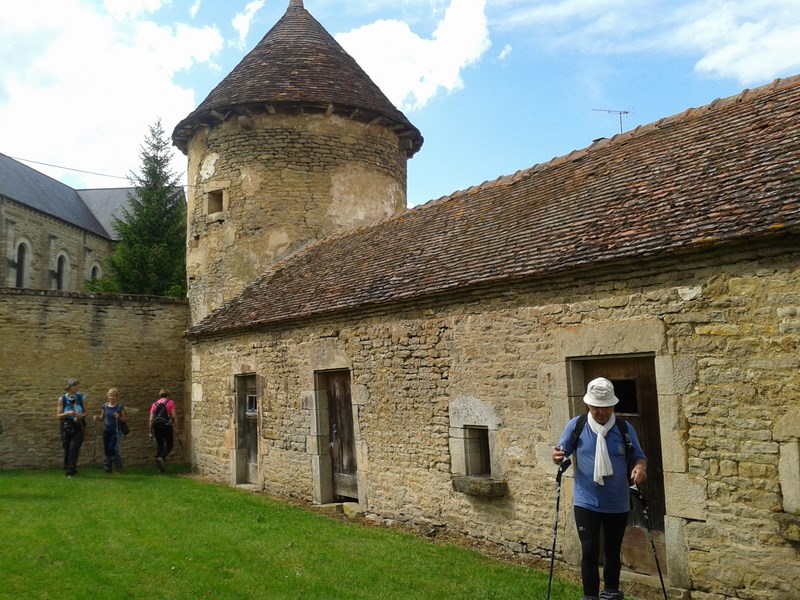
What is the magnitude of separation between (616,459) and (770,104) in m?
4.78

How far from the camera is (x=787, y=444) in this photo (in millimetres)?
4871

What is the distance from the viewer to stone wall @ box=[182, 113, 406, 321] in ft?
45.8

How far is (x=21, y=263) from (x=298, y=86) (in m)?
24.3

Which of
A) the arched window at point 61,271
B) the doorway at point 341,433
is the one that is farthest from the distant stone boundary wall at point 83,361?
the arched window at point 61,271

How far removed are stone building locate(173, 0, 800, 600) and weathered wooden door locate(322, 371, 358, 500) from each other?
0.03m

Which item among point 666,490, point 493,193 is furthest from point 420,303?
point 666,490

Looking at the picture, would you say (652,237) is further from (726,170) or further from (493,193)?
(493,193)

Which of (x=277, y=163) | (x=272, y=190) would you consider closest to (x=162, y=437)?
(x=272, y=190)

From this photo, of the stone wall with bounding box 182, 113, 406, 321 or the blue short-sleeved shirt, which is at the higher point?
the stone wall with bounding box 182, 113, 406, 321

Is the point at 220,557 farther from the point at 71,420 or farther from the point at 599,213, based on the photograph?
the point at 71,420

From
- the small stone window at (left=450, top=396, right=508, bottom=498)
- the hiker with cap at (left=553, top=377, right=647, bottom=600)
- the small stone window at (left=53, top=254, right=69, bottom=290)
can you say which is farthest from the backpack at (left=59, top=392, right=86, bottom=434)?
the small stone window at (left=53, top=254, right=69, bottom=290)

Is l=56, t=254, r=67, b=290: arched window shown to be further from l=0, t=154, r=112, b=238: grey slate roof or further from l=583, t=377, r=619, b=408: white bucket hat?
→ l=583, t=377, r=619, b=408: white bucket hat

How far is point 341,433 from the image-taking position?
950 centimetres

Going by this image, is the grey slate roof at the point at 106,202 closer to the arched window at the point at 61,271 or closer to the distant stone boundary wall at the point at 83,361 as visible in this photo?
the arched window at the point at 61,271
